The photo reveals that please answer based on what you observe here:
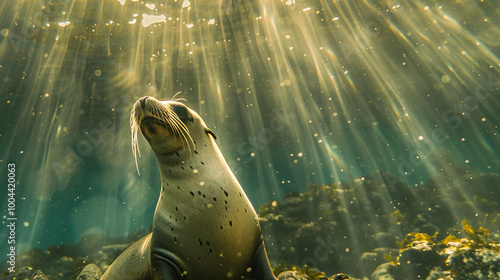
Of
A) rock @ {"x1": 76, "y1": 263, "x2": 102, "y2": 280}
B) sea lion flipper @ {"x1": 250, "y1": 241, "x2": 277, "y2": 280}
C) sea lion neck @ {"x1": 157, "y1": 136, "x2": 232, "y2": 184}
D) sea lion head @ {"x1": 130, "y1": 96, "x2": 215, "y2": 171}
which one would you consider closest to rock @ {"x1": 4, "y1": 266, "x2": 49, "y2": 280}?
rock @ {"x1": 76, "y1": 263, "x2": 102, "y2": 280}

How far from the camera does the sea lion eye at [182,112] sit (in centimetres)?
225

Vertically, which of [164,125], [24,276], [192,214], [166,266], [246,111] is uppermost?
[246,111]

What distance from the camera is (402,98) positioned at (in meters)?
17.2

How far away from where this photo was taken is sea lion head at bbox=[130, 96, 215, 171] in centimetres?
196

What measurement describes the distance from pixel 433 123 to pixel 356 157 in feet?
43.2

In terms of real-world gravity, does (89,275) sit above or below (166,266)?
below

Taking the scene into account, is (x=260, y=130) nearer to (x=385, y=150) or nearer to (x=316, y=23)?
(x=316, y=23)

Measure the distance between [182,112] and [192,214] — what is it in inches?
31.3

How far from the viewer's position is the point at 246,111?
15383 mm

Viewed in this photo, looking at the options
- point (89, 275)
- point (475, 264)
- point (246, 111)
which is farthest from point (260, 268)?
point (246, 111)

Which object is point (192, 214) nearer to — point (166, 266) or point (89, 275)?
point (166, 266)

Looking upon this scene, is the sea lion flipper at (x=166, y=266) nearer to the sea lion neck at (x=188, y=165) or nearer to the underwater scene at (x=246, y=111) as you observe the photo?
the underwater scene at (x=246, y=111)

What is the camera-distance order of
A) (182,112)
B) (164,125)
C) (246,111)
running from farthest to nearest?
(246,111), (182,112), (164,125)

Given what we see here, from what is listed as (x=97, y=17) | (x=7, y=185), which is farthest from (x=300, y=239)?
(x=7, y=185)
